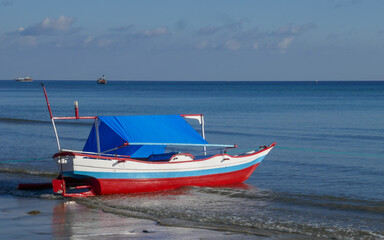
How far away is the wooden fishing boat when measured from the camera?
1596 centimetres

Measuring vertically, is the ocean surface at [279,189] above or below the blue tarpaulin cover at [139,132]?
below

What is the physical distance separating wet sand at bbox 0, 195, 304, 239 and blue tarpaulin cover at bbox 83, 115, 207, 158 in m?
2.92

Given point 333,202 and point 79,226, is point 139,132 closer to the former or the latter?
point 79,226

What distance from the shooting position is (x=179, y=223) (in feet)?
43.4

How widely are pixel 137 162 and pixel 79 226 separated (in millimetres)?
4332

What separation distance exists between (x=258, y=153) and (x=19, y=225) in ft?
30.6

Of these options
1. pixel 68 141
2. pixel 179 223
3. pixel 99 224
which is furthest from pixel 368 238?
pixel 68 141

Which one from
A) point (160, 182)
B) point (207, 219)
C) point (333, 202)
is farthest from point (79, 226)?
point (333, 202)

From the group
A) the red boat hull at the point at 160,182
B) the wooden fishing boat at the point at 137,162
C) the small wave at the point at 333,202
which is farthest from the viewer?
the red boat hull at the point at 160,182

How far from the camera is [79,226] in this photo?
12.5m

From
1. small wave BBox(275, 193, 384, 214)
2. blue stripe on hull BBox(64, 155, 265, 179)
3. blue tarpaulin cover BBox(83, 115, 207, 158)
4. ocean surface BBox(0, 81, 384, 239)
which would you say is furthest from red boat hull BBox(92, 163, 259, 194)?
small wave BBox(275, 193, 384, 214)

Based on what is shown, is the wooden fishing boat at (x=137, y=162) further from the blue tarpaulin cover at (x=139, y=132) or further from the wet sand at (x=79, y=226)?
the wet sand at (x=79, y=226)

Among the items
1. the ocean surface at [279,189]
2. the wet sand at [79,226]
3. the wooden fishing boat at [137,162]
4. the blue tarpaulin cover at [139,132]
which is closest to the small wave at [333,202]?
the ocean surface at [279,189]

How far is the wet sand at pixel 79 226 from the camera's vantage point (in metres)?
11.7
